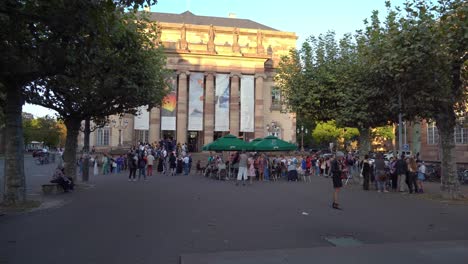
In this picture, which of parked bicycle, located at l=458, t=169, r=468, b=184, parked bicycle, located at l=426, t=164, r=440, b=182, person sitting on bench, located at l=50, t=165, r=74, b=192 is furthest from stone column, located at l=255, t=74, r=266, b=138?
person sitting on bench, located at l=50, t=165, r=74, b=192

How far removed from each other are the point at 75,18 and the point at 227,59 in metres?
44.7

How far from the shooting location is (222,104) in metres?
51.4

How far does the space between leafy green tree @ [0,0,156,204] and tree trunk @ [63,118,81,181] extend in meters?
6.87

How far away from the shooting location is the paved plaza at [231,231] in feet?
22.5

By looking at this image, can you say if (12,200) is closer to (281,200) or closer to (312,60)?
(281,200)

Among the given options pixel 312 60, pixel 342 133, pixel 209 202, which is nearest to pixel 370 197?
pixel 209 202

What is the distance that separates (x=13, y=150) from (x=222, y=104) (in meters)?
39.2

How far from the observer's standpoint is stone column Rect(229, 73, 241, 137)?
53.1m

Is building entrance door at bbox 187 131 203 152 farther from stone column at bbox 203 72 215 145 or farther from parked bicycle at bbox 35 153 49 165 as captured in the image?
parked bicycle at bbox 35 153 49 165

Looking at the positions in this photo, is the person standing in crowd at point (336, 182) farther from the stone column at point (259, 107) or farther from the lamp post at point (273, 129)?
the lamp post at point (273, 129)

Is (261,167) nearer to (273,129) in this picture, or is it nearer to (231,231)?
(231,231)

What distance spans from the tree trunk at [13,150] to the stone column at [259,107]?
4165cm

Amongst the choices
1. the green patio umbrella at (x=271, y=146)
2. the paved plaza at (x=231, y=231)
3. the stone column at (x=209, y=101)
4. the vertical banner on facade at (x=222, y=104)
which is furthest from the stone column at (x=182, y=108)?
the paved plaza at (x=231, y=231)

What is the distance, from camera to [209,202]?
1380 centimetres
